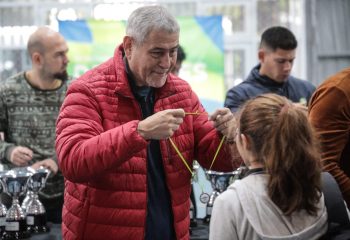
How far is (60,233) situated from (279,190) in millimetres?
1410

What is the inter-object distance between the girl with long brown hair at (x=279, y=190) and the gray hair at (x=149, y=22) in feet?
1.65

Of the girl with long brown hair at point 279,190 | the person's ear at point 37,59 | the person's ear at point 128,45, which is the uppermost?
the person's ear at point 128,45

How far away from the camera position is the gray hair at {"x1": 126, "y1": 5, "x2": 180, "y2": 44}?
2.06 metres

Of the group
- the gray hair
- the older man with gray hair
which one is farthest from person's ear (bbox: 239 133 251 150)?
the gray hair

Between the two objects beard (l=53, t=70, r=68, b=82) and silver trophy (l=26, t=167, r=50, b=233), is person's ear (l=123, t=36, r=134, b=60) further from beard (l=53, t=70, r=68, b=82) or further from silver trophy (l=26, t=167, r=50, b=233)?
beard (l=53, t=70, r=68, b=82)

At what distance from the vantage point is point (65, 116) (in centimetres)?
213

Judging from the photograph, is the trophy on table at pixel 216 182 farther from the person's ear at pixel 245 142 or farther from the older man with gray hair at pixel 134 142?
the person's ear at pixel 245 142

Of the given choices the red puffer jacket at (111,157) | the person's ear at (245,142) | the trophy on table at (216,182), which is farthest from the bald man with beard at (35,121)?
the person's ear at (245,142)

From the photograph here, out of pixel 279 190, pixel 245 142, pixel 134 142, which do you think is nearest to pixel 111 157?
pixel 134 142

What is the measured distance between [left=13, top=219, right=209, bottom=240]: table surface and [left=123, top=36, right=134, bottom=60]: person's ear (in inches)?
36.4

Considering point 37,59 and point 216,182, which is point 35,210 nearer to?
point 216,182

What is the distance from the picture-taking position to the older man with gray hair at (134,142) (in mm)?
1974

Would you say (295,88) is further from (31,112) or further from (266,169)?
(266,169)

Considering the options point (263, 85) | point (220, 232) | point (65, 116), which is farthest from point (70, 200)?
point (263, 85)
